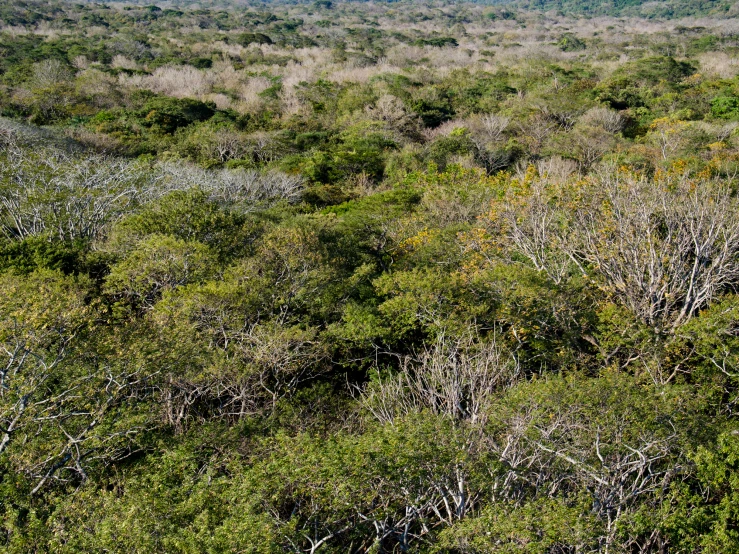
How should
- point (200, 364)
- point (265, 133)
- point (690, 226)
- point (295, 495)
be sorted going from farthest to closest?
1. point (265, 133)
2. point (690, 226)
3. point (200, 364)
4. point (295, 495)

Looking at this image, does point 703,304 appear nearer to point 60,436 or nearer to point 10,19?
point 60,436

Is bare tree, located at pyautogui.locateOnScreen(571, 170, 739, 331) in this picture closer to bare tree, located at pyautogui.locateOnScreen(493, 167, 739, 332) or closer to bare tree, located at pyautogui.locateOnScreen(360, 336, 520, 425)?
bare tree, located at pyautogui.locateOnScreen(493, 167, 739, 332)

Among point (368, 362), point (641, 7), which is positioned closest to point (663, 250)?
point (368, 362)

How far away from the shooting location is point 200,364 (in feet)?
33.5

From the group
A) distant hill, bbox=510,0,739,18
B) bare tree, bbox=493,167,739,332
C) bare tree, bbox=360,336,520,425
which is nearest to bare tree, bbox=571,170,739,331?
bare tree, bbox=493,167,739,332

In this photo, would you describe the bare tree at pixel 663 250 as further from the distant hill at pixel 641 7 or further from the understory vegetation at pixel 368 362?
the distant hill at pixel 641 7

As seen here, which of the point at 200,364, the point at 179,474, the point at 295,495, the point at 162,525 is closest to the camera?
the point at 162,525

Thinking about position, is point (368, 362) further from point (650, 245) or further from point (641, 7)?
point (641, 7)

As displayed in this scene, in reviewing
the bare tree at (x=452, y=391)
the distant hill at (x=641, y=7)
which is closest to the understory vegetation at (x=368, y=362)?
the bare tree at (x=452, y=391)

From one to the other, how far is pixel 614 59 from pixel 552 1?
14349 cm

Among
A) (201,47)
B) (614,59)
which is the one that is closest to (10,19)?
(201,47)

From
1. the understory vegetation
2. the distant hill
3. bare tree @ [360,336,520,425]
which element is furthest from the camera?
the distant hill

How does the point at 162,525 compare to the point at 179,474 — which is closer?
the point at 162,525

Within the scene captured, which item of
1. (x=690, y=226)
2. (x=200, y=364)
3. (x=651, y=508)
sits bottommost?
(x=651, y=508)
